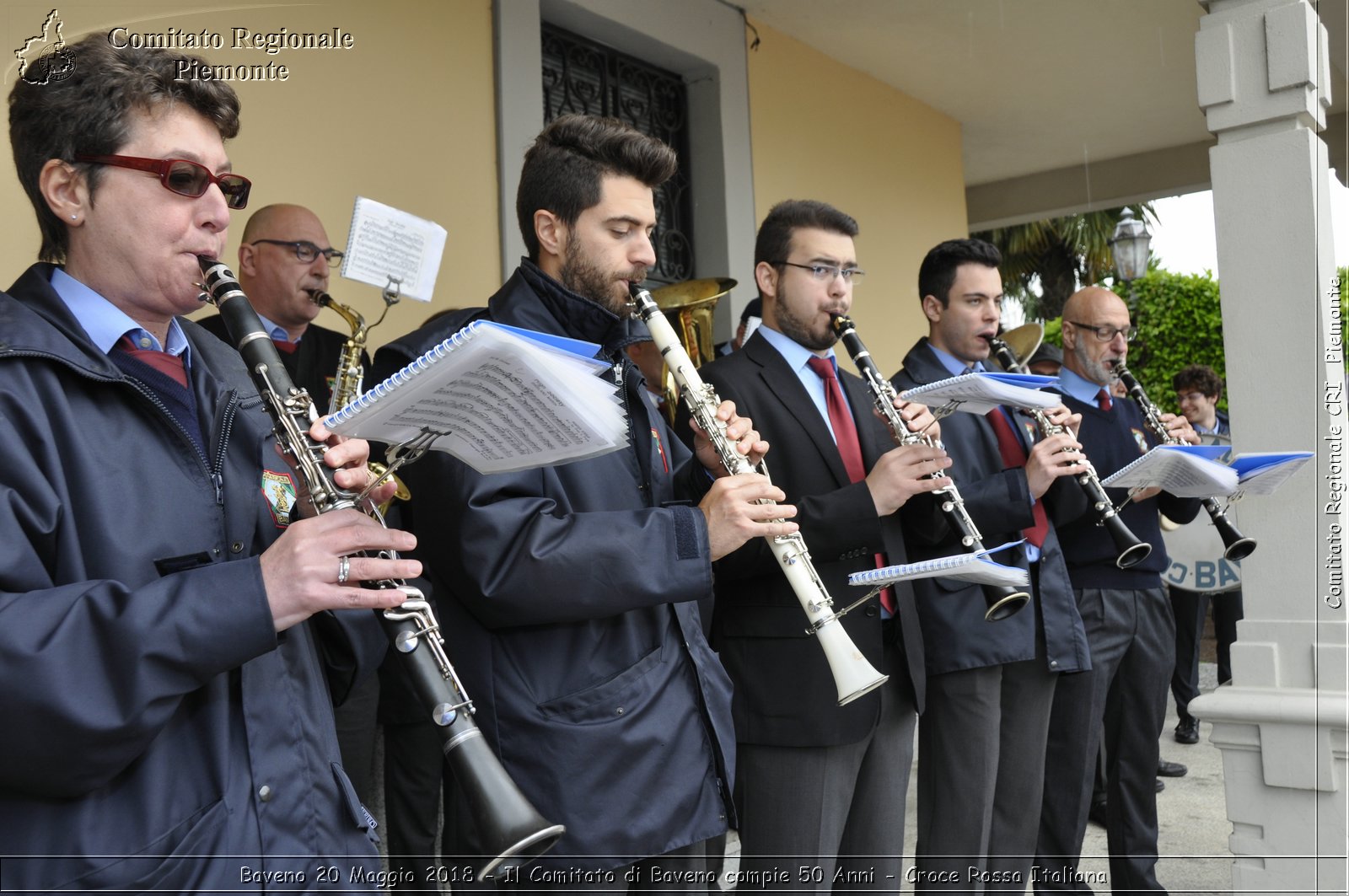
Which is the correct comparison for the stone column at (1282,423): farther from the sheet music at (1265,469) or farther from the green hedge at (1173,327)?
the green hedge at (1173,327)

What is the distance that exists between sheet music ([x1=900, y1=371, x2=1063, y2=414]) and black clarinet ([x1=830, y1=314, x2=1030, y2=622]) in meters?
0.13

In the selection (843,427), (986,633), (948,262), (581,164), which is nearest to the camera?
(581,164)

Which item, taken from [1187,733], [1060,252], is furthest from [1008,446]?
[1060,252]

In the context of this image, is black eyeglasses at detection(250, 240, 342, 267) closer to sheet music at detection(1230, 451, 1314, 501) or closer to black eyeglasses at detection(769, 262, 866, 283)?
black eyeglasses at detection(769, 262, 866, 283)

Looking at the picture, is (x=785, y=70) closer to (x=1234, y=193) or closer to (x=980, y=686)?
(x=1234, y=193)

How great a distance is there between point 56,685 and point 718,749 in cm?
139

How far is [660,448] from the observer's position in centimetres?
285

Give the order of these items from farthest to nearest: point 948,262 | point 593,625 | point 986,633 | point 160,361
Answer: point 948,262 → point 986,633 → point 593,625 → point 160,361

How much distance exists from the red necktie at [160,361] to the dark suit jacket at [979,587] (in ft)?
8.23

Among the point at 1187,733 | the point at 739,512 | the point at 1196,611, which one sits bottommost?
the point at 1187,733

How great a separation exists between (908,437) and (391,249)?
1.75 metres

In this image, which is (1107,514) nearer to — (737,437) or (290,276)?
(737,437)

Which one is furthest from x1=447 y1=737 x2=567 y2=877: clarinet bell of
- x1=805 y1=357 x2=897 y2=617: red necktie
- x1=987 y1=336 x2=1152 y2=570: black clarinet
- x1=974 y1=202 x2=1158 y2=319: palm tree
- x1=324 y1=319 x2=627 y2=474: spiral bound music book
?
x1=974 y1=202 x2=1158 y2=319: palm tree

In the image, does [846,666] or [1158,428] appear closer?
[846,666]
